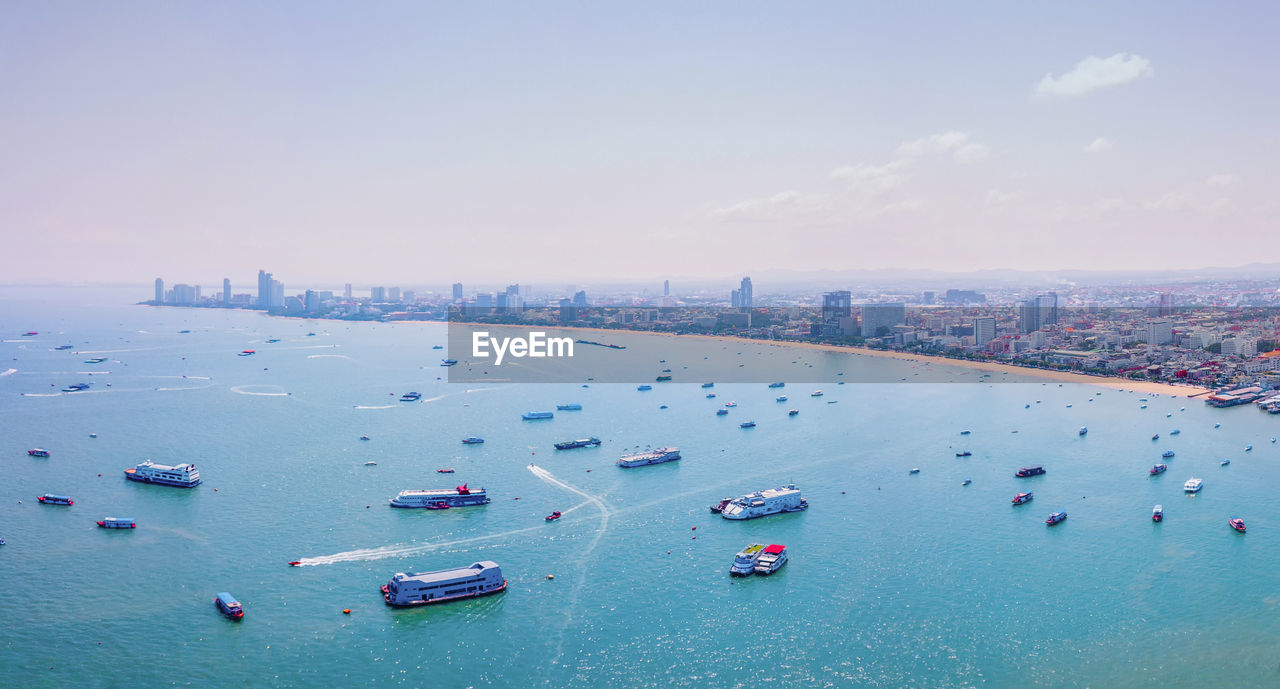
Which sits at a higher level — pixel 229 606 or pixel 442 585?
pixel 442 585

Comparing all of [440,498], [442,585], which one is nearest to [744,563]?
[442,585]

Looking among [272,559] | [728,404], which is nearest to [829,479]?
[728,404]

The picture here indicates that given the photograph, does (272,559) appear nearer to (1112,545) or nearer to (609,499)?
(609,499)

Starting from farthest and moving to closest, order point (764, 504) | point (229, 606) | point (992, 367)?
1. point (992, 367)
2. point (764, 504)
3. point (229, 606)

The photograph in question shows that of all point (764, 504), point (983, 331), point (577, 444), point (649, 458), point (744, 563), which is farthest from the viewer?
point (983, 331)

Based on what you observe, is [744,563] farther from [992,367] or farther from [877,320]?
[877,320]

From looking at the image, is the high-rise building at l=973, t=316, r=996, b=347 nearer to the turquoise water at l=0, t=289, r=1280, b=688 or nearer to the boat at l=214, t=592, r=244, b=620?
the turquoise water at l=0, t=289, r=1280, b=688

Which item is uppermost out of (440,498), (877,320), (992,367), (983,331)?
(877,320)

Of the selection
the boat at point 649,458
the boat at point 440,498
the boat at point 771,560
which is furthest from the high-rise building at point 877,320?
the boat at point 771,560
